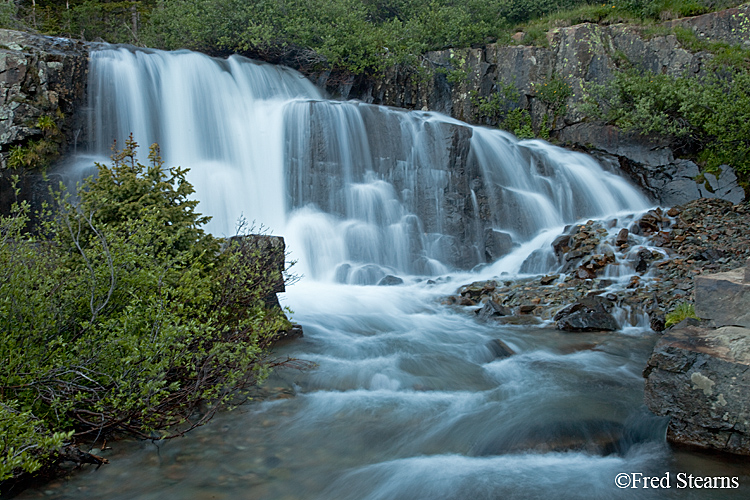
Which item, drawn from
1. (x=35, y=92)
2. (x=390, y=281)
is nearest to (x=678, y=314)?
(x=390, y=281)

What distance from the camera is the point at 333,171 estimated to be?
14.3 metres

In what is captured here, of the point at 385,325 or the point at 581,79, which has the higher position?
the point at 581,79

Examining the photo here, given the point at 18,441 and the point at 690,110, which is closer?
the point at 18,441

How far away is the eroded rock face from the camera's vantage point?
4105mm

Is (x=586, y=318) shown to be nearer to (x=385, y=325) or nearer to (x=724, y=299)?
(x=385, y=325)

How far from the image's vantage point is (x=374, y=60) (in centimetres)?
1934

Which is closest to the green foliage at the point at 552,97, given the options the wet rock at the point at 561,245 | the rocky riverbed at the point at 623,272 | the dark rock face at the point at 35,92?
the rocky riverbed at the point at 623,272

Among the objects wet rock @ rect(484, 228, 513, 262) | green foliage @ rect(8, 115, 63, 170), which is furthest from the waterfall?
green foliage @ rect(8, 115, 63, 170)

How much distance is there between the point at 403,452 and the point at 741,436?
2.70 meters

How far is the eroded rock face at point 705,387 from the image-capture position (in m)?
4.11

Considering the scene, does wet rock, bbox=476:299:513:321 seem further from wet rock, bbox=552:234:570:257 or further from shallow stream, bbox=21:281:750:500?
wet rock, bbox=552:234:570:257

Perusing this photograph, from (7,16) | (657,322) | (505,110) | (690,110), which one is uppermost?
→ (7,16)

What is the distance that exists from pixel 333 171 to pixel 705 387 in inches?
442

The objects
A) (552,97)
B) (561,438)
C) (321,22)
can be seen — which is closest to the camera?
(561,438)
